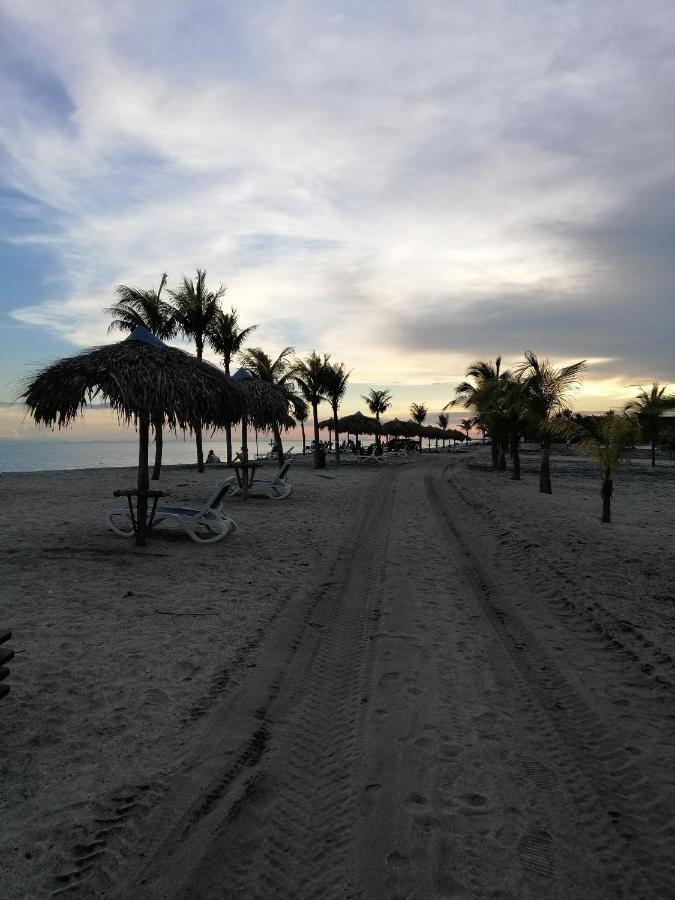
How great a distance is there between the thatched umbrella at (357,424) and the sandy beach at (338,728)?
31.0m

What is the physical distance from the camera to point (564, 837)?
2.43 meters

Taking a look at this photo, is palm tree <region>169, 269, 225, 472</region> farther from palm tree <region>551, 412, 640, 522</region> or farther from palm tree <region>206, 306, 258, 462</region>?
palm tree <region>551, 412, 640, 522</region>

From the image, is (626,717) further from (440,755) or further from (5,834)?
(5,834)

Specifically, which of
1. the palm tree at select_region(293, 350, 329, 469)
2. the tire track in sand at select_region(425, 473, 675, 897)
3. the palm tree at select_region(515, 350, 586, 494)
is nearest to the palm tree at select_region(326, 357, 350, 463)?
the palm tree at select_region(293, 350, 329, 469)

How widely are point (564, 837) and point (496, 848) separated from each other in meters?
0.34

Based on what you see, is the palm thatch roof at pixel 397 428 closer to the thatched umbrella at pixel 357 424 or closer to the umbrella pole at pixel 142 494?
the thatched umbrella at pixel 357 424

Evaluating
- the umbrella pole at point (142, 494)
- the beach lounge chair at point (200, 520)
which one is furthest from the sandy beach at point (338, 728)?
the beach lounge chair at point (200, 520)

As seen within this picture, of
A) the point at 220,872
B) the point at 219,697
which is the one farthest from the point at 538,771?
the point at 219,697

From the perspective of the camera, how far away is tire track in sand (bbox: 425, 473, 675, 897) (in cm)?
228

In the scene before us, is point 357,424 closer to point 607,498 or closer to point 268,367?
point 268,367

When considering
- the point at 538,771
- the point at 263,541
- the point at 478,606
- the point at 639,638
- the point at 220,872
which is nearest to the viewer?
the point at 220,872

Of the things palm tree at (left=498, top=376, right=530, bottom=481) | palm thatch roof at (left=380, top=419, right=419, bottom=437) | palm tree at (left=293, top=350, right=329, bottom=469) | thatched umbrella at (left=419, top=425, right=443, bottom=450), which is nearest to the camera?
palm tree at (left=498, top=376, right=530, bottom=481)

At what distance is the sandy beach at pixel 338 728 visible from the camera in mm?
2297

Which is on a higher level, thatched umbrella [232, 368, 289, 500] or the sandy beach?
thatched umbrella [232, 368, 289, 500]
